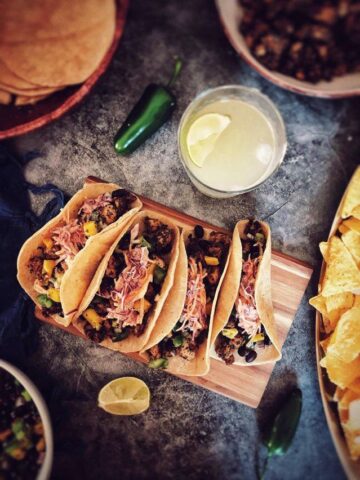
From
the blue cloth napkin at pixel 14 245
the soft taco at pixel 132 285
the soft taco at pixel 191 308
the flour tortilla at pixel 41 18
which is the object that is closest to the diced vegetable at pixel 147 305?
the soft taco at pixel 132 285

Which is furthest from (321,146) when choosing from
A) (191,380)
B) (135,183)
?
(191,380)

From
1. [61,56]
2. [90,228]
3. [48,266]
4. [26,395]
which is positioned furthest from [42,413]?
[61,56]

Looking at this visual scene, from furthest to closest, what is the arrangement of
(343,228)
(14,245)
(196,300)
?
1. (14,245)
2. (343,228)
3. (196,300)

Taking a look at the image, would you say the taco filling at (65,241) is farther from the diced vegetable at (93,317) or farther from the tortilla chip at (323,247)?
the tortilla chip at (323,247)

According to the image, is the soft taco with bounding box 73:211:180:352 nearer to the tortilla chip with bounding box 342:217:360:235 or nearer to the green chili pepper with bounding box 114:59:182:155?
the green chili pepper with bounding box 114:59:182:155

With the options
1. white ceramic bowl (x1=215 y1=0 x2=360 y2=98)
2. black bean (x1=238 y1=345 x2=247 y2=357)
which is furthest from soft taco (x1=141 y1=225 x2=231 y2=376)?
white ceramic bowl (x1=215 y1=0 x2=360 y2=98)

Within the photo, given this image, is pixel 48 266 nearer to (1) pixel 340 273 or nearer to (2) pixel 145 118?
(2) pixel 145 118
